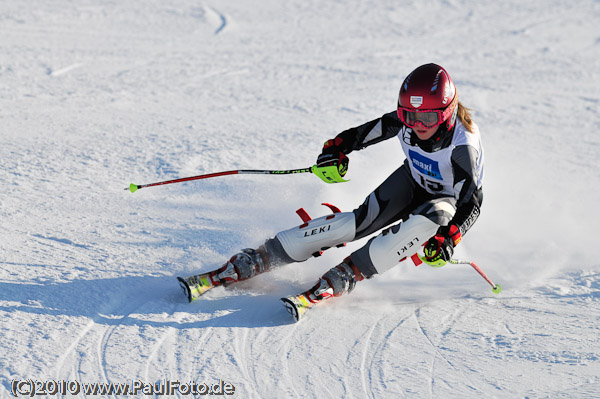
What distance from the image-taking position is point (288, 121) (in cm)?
787

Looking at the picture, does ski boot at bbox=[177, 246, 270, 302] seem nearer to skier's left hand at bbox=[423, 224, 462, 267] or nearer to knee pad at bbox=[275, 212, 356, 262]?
knee pad at bbox=[275, 212, 356, 262]

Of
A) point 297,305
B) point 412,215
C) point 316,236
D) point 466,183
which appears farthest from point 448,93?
point 297,305

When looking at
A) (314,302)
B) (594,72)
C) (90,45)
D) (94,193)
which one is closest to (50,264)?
(94,193)

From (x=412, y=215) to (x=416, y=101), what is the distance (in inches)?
27.0

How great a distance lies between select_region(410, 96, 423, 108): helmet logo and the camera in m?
4.04

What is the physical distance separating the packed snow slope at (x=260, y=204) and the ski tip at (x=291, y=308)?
0.09m

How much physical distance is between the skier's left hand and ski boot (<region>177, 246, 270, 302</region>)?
3.53 ft

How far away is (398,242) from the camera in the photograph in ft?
13.5

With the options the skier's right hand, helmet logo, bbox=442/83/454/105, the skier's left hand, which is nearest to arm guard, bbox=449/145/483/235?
the skier's left hand

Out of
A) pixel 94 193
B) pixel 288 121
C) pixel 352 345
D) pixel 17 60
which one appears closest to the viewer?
pixel 352 345

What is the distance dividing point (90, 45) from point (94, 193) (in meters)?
4.85

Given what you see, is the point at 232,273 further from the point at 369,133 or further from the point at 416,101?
the point at 416,101

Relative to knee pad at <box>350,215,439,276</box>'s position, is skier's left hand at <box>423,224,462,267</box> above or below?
below

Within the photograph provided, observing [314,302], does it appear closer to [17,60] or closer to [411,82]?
[411,82]
